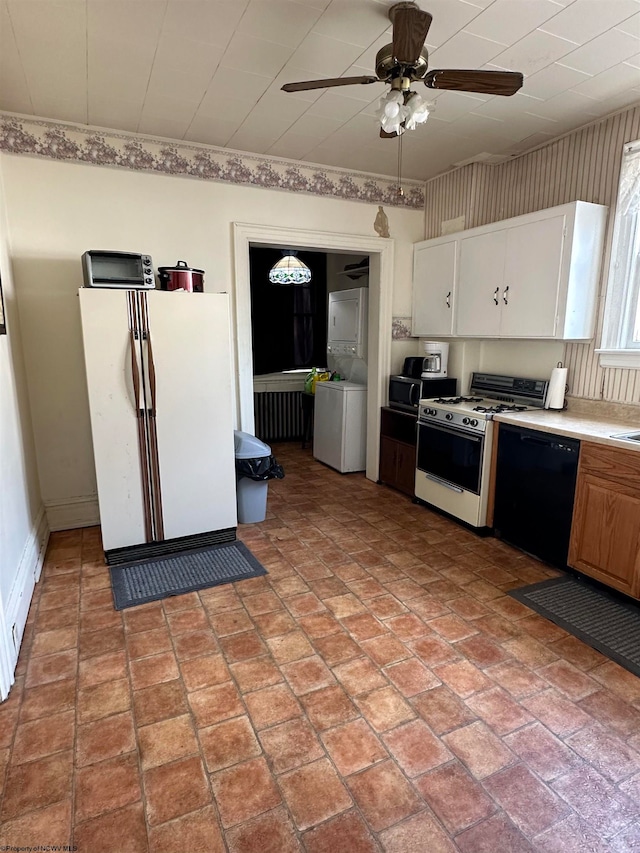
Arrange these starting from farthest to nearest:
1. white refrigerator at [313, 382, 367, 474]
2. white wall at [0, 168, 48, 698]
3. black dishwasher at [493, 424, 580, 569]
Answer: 1. white refrigerator at [313, 382, 367, 474]
2. black dishwasher at [493, 424, 580, 569]
3. white wall at [0, 168, 48, 698]

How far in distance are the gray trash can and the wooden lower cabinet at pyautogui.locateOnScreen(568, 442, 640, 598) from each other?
2.03m

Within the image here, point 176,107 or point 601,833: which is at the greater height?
point 176,107

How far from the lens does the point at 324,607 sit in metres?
2.46

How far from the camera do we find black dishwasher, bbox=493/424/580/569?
8.82 feet

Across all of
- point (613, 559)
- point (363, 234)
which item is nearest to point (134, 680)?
point (613, 559)

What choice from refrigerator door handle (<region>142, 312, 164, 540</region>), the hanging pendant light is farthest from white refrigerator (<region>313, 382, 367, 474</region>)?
refrigerator door handle (<region>142, 312, 164, 540</region>)

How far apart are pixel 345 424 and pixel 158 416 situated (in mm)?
2164

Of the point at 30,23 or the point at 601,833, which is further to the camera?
the point at 30,23

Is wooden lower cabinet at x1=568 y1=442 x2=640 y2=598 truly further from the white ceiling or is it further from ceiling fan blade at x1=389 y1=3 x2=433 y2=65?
ceiling fan blade at x1=389 y1=3 x2=433 y2=65

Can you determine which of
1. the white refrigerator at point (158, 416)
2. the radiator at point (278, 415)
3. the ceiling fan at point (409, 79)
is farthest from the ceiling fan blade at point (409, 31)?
the radiator at point (278, 415)

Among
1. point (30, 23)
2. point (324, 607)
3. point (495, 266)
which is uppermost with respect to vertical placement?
point (30, 23)

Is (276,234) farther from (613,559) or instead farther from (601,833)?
(601,833)

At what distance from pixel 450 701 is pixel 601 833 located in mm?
580

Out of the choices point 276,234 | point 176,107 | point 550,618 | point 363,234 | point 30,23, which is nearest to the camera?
point 30,23
